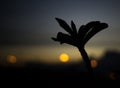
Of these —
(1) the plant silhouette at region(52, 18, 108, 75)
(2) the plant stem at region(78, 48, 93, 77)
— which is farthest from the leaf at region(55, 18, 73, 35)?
(2) the plant stem at region(78, 48, 93, 77)

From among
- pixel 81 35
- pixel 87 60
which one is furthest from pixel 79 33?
pixel 87 60

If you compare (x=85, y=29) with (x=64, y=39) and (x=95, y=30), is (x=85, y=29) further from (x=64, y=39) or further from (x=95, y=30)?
(x=64, y=39)

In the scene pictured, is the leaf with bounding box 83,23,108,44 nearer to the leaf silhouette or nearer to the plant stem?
the plant stem

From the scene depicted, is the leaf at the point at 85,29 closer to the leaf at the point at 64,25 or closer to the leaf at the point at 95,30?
the leaf at the point at 95,30

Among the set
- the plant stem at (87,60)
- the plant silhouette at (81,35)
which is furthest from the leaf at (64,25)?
the plant stem at (87,60)

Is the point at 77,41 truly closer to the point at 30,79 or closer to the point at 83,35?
the point at 83,35

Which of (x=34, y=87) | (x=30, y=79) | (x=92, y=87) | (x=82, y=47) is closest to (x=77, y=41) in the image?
(x=82, y=47)

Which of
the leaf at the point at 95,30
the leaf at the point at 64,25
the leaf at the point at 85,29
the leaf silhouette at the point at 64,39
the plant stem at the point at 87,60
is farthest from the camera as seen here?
the leaf at the point at 64,25

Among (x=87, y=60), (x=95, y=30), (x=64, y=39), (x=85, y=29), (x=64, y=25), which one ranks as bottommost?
(x=87, y=60)

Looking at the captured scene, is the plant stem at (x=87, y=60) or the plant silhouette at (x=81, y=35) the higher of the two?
the plant silhouette at (x=81, y=35)
